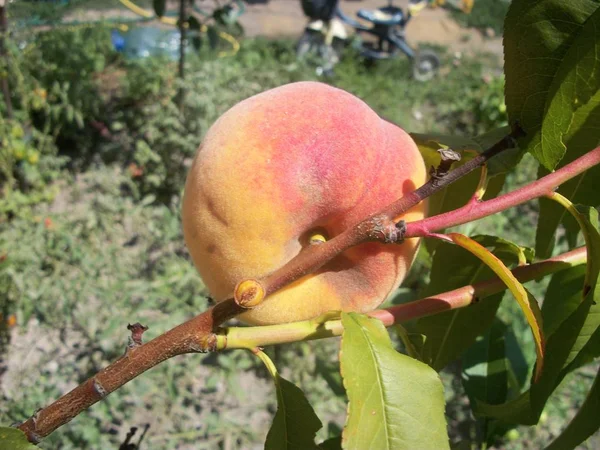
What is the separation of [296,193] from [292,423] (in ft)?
0.77

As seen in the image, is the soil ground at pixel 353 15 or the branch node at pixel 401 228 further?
the soil ground at pixel 353 15

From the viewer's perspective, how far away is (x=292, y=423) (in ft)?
1.95

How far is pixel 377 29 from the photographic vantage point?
458 centimetres

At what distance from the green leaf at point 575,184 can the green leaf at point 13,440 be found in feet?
1.85

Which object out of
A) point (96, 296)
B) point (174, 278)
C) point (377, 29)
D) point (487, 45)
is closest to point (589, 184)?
point (174, 278)

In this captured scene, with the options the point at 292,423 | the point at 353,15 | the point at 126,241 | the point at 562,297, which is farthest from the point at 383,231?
the point at 353,15

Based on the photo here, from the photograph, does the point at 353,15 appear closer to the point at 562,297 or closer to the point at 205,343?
the point at 562,297

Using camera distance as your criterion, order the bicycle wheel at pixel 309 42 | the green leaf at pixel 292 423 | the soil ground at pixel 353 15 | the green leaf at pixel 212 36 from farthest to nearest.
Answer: the soil ground at pixel 353 15 < the bicycle wheel at pixel 309 42 < the green leaf at pixel 212 36 < the green leaf at pixel 292 423

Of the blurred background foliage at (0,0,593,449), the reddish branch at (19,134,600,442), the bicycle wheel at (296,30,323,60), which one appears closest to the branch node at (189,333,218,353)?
the reddish branch at (19,134,600,442)

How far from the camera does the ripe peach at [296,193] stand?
1.81 ft

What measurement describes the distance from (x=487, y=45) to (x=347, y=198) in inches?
222

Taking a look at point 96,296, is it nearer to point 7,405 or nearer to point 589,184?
point 7,405

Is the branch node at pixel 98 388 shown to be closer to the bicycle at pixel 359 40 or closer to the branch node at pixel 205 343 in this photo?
the branch node at pixel 205 343

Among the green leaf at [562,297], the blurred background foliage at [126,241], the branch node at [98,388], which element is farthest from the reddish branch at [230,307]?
the blurred background foliage at [126,241]
